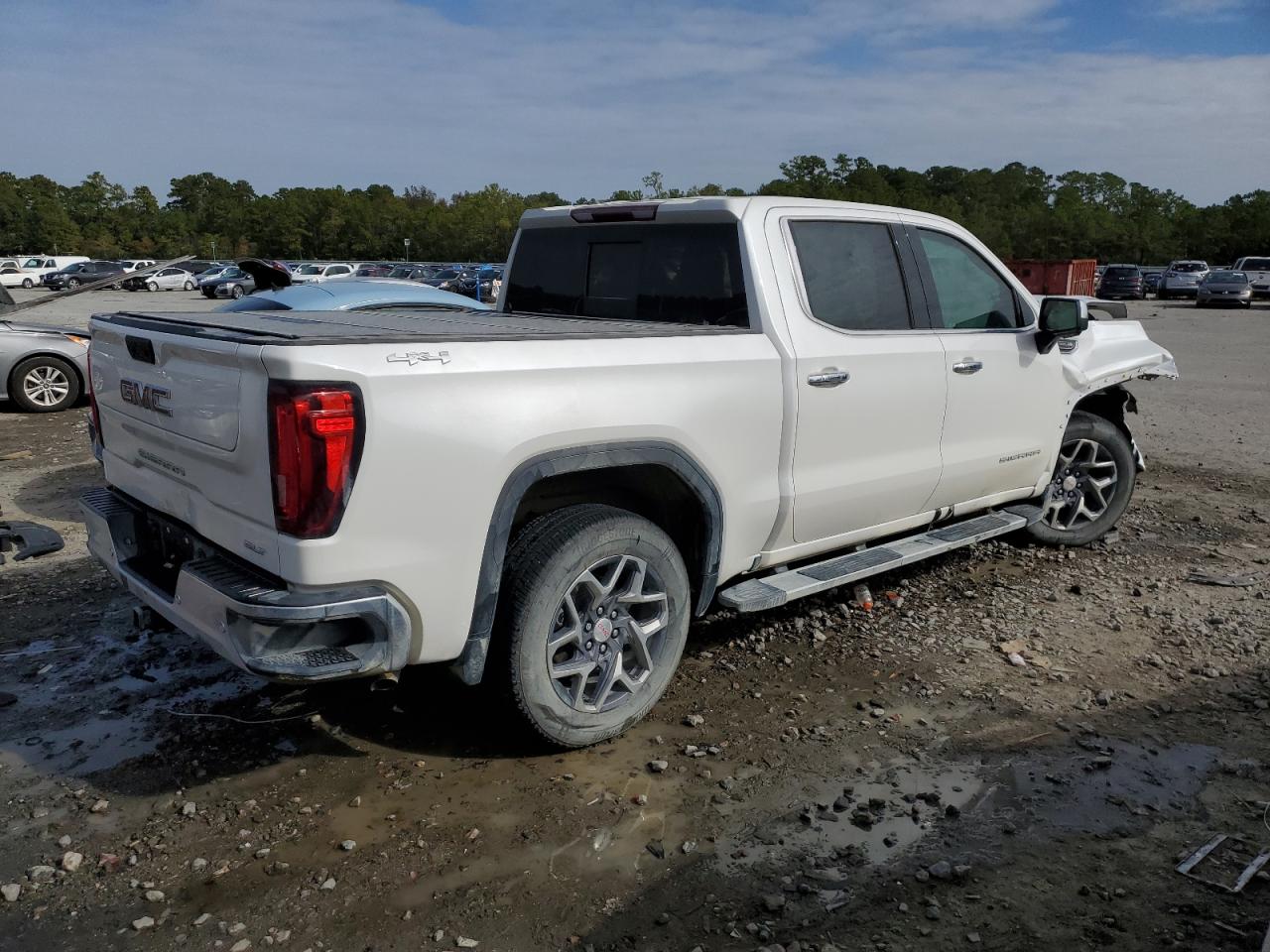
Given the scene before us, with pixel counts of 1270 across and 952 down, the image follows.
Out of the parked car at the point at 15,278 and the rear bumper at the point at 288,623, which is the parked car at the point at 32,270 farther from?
the rear bumper at the point at 288,623

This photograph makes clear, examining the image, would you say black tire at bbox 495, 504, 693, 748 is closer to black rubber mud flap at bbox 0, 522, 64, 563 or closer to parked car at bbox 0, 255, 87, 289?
black rubber mud flap at bbox 0, 522, 64, 563

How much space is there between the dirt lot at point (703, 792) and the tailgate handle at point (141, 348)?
1.47 metres

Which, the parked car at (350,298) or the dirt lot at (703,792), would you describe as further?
the parked car at (350,298)

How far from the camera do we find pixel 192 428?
3248 mm

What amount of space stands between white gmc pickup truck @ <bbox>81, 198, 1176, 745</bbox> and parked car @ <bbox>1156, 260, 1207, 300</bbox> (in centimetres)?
4124

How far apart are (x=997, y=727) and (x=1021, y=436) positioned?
75.8 inches

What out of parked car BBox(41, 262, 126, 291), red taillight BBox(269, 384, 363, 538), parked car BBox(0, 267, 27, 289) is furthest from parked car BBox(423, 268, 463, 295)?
red taillight BBox(269, 384, 363, 538)

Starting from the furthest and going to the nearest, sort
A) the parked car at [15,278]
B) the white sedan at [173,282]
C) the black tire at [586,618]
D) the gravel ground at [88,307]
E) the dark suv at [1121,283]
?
the parked car at [15,278] < the white sedan at [173,282] < the dark suv at [1121,283] < the gravel ground at [88,307] < the black tire at [586,618]

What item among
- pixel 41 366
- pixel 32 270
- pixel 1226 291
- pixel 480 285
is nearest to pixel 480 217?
pixel 32 270

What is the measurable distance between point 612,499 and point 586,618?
514 mm

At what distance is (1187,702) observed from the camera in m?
4.24

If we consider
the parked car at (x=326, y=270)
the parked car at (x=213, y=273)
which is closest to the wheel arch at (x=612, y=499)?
the parked car at (x=213, y=273)

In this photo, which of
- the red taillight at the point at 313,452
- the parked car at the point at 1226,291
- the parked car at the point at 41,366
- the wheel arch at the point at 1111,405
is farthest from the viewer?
the parked car at the point at 1226,291

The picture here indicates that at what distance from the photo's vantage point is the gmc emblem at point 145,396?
11.2ft
